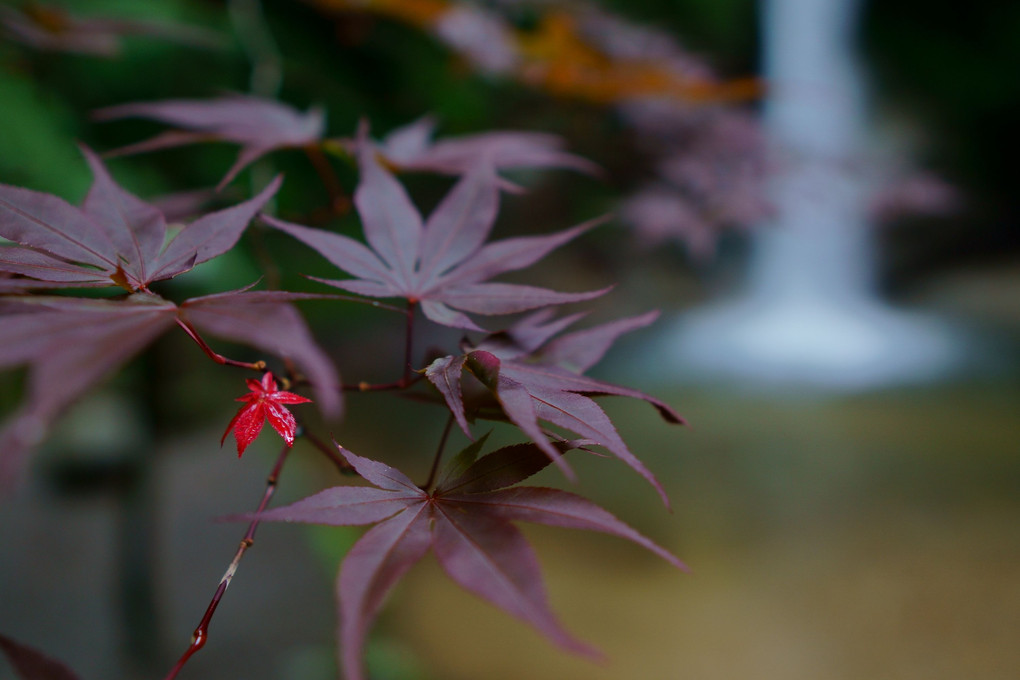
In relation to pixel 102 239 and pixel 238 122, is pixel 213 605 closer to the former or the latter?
pixel 102 239

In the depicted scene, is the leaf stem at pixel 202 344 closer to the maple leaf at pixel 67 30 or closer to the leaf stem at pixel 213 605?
the leaf stem at pixel 213 605

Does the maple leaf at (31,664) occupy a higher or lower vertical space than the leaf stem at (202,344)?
lower

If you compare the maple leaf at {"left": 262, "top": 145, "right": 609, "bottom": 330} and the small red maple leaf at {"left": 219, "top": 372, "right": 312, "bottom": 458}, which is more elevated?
the maple leaf at {"left": 262, "top": 145, "right": 609, "bottom": 330}

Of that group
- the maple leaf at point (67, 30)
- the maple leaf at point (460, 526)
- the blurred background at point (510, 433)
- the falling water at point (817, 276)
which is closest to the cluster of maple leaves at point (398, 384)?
the maple leaf at point (460, 526)

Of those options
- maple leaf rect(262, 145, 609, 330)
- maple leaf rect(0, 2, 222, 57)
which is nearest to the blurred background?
maple leaf rect(0, 2, 222, 57)

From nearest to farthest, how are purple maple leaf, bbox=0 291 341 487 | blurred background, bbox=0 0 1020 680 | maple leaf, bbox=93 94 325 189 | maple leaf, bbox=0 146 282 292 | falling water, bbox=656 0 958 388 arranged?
purple maple leaf, bbox=0 291 341 487
maple leaf, bbox=0 146 282 292
maple leaf, bbox=93 94 325 189
blurred background, bbox=0 0 1020 680
falling water, bbox=656 0 958 388

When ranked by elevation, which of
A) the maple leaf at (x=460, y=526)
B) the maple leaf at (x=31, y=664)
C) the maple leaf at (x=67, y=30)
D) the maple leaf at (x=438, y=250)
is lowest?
the maple leaf at (x=31, y=664)

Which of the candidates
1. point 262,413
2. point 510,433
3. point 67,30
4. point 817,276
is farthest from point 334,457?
point 817,276

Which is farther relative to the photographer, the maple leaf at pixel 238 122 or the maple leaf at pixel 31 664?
the maple leaf at pixel 238 122

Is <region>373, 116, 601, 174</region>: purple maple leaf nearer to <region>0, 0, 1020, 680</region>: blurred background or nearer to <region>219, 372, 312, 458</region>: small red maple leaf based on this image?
<region>0, 0, 1020, 680</region>: blurred background

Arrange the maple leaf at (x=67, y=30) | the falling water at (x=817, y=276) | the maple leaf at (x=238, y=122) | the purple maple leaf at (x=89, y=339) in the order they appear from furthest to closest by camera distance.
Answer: the falling water at (x=817, y=276), the maple leaf at (x=67, y=30), the maple leaf at (x=238, y=122), the purple maple leaf at (x=89, y=339)
